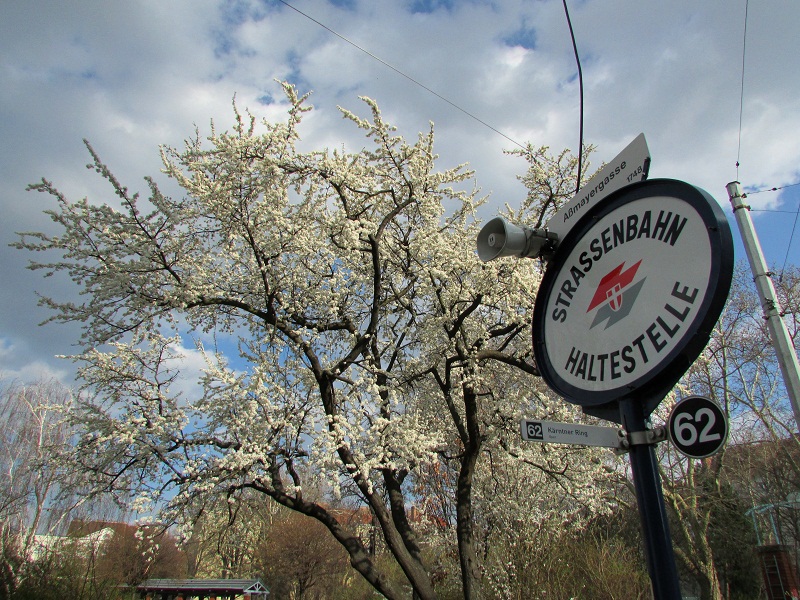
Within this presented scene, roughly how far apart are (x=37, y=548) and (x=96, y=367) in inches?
116

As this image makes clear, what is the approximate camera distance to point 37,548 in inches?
A: 277

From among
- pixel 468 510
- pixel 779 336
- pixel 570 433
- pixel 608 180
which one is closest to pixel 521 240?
pixel 608 180

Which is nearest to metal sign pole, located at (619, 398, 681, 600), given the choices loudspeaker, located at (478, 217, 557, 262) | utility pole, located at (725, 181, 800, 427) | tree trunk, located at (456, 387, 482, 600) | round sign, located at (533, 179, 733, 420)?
round sign, located at (533, 179, 733, 420)

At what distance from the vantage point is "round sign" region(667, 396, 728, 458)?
1548 mm

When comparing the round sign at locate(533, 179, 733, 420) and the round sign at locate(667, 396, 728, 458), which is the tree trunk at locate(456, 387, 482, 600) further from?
the round sign at locate(667, 396, 728, 458)

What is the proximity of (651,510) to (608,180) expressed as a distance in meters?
1.23

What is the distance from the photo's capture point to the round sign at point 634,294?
1577 mm

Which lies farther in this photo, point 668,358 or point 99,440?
point 99,440

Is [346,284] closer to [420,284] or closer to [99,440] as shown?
[420,284]

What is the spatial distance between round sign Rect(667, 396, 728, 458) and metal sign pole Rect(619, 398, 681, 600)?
9 centimetres

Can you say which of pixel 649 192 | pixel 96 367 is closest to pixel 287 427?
pixel 96 367

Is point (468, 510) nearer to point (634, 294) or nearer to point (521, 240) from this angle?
point (521, 240)

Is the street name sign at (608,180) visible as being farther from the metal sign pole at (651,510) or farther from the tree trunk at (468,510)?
the tree trunk at (468,510)

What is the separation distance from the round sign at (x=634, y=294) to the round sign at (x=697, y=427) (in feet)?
0.29
